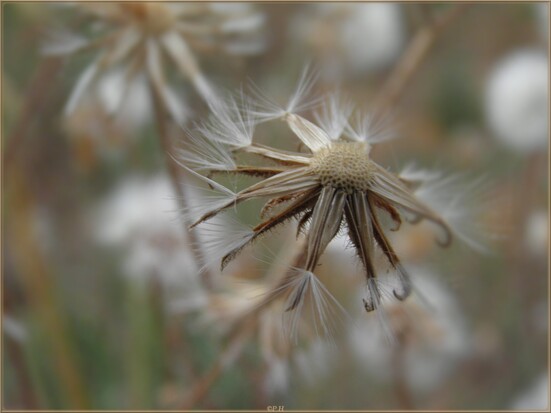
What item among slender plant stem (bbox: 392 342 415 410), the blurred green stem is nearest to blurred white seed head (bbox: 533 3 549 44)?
slender plant stem (bbox: 392 342 415 410)

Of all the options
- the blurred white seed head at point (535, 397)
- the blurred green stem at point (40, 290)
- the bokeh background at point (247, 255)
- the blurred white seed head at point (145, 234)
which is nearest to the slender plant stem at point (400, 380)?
the bokeh background at point (247, 255)

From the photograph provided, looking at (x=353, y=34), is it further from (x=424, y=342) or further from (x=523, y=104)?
(x=424, y=342)

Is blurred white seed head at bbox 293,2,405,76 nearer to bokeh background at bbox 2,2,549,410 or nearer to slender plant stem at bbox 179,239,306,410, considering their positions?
bokeh background at bbox 2,2,549,410

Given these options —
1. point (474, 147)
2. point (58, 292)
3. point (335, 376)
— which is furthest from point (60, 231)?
point (474, 147)

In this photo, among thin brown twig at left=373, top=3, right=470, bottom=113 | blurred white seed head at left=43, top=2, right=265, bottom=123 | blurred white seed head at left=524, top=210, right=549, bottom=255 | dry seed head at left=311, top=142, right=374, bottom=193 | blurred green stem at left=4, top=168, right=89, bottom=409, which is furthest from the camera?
blurred white seed head at left=524, top=210, right=549, bottom=255

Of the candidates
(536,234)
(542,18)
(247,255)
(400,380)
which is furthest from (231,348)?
(542,18)

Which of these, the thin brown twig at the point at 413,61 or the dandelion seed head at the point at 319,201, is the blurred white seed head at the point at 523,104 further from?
the dandelion seed head at the point at 319,201

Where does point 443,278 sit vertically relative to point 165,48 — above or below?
below

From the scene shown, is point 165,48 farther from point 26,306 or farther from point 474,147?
point 474,147
